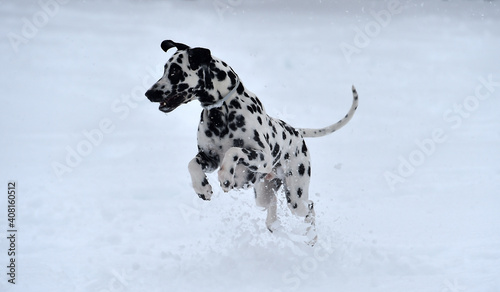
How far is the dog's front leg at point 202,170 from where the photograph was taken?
4.29 m

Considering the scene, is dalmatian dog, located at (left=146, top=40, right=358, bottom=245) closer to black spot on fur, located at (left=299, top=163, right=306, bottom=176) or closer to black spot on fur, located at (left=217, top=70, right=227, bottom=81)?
black spot on fur, located at (left=217, top=70, right=227, bottom=81)

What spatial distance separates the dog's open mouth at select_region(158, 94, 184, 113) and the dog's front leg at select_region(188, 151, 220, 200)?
17.0 inches

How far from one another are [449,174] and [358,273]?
3.88 m

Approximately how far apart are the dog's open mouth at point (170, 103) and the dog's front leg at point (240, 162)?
0.48 meters

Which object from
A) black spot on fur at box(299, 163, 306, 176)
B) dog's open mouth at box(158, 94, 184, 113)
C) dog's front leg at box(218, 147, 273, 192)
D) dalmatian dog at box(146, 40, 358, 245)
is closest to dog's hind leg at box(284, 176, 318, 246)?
black spot on fur at box(299, 163, 306, 176)

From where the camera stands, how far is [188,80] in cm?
421

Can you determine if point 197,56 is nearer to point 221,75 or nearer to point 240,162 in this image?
point 221,75

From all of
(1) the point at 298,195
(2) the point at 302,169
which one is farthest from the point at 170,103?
(1) the point at 298,195

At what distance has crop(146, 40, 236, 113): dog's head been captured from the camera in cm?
417

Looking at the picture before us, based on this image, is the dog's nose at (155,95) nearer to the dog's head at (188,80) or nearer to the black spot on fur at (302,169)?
the dog's head at (188,80)

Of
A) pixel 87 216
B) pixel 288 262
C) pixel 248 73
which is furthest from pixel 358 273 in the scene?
pixel 248 73

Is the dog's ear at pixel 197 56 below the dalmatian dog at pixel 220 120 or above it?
above

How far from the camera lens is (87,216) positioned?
21.7 feet

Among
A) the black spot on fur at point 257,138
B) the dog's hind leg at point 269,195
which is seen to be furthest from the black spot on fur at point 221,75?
the dog's hind leg at point 269,195
